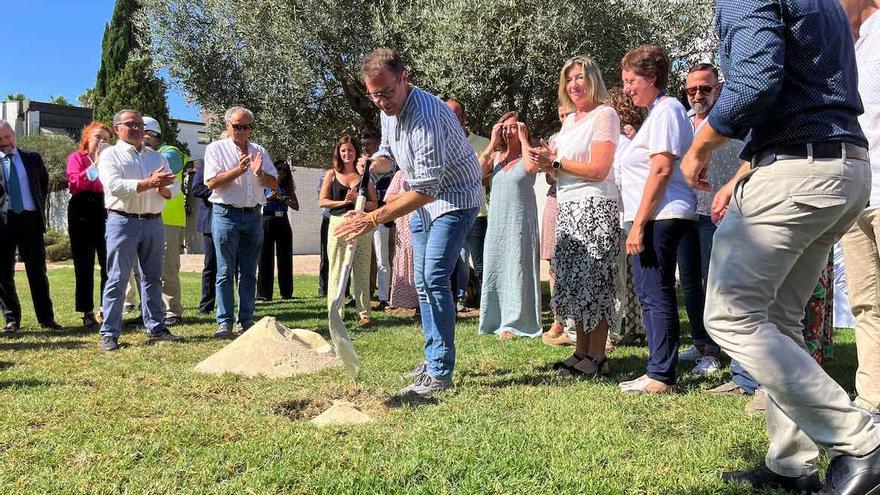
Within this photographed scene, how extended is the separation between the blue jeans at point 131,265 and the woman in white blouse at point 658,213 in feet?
13.9

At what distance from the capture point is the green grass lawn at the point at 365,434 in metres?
2.61

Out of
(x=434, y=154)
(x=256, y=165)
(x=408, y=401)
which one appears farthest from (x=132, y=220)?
(x=408, y=401)

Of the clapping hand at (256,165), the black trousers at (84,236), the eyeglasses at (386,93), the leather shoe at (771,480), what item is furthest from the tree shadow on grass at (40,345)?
the leather shoe at (771,480)

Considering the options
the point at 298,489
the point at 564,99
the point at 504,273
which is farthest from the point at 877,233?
the point at 504,273

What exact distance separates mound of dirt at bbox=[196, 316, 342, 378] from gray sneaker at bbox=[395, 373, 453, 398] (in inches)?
37.0

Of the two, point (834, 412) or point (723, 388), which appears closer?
point (834, 412)

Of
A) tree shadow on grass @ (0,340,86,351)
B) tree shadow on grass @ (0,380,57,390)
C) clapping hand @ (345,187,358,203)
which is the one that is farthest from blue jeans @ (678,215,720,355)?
tree shadow on grass @ (0,340,86,351)

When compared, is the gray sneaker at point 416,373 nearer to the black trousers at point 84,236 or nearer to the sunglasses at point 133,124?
the sunglasses at point 133,124

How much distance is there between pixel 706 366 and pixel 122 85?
26.4m

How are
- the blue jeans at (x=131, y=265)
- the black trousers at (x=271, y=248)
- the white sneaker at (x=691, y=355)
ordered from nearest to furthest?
the white sneaker at (x=691, y=355) < the blue jeans at (x=131, y=265) < the black trousers at (x=271, y=248)

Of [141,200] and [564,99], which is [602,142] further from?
[141,200]

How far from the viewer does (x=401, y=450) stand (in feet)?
9.57

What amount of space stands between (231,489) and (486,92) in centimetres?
849

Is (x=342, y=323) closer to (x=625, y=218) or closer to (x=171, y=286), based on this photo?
(x=625, y=218)
